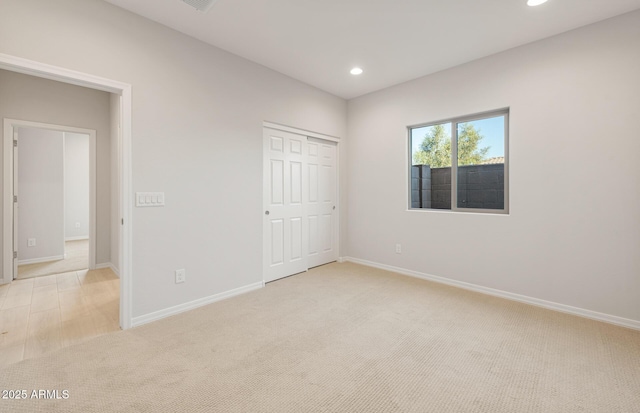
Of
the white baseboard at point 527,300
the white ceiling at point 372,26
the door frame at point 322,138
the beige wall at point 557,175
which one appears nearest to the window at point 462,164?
the beige wall at point 557,175

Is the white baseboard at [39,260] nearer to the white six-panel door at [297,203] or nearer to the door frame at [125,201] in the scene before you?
the door frame at [125,201]

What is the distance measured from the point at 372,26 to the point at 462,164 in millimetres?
2030

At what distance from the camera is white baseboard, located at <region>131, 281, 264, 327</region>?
2.51 metres

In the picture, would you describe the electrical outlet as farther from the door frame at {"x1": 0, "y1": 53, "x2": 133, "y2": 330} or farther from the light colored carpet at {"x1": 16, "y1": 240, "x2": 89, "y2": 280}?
the light colored carpet at {"x1": 16, "y1": 240, "x2": 89, "y2": 280}

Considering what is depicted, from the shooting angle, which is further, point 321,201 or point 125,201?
point 321,201

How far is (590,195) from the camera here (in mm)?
2631

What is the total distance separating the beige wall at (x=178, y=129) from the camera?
2.14 metres

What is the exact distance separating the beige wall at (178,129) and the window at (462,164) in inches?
85.8

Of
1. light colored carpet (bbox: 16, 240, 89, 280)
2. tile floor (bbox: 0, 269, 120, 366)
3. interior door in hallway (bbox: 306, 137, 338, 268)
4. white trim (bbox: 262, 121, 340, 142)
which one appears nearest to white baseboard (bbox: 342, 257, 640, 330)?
interior door in hallway (bbox: 306, 137, 338, 268)

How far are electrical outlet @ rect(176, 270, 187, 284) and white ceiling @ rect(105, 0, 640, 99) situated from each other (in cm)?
239

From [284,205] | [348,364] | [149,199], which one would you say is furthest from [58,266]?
[348,364]

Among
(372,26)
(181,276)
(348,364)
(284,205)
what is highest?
(372,26)

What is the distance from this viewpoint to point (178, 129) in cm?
273

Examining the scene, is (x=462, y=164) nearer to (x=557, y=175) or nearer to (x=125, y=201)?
(x=557, y=175)
